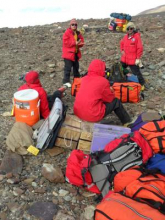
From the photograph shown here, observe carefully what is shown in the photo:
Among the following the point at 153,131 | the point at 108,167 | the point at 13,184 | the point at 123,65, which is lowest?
the point at 13,184

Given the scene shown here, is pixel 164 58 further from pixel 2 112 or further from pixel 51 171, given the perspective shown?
pixel 51 171

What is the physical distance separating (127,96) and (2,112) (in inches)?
122

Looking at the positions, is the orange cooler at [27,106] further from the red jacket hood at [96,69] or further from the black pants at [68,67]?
the black pants at [68,67]

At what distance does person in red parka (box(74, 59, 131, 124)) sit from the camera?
17.5ft

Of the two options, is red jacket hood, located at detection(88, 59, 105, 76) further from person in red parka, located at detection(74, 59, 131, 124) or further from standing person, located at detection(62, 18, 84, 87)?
standing person, located at detection(62, 18, 84, 87)

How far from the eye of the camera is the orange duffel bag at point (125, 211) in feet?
9.43

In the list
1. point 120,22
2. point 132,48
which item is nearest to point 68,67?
Result: point 132,48

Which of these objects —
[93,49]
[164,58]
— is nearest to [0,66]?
[93,49]

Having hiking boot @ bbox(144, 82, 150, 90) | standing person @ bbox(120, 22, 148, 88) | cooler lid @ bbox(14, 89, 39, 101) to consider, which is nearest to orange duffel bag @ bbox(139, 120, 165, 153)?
cooler lid @ bbox(14, 89, 39, 101)

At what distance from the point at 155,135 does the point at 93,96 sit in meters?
1.54

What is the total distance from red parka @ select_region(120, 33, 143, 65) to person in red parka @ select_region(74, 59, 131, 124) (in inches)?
97.8

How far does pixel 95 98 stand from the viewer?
17.5 ft

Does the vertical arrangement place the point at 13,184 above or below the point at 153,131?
below

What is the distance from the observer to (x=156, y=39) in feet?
41.1
